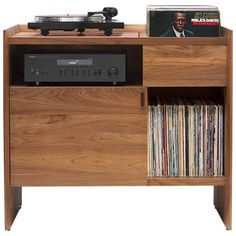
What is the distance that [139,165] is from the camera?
3779mm

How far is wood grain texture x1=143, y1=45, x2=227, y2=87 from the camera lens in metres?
3.70

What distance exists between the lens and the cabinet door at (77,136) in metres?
3.72

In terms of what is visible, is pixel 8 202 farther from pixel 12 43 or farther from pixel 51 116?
pixel 12 43

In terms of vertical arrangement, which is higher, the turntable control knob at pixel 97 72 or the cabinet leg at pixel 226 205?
the turntable control knob at pixel 97 72

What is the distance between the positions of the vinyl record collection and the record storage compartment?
42 mm

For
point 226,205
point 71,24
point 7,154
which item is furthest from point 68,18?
point 226,205

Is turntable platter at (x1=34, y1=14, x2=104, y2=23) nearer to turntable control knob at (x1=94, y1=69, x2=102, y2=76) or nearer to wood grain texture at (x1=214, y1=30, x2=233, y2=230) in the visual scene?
turntable control knob at (x1=94, y1=69, x2=102, y2=76)

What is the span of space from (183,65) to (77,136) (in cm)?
60

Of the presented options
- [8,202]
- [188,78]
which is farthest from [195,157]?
[8,202]

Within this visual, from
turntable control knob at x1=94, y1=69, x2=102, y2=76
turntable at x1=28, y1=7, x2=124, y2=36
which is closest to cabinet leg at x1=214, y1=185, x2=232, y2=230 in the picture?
turntable control knob at x1=94, y1=69, x2=102, y2=76

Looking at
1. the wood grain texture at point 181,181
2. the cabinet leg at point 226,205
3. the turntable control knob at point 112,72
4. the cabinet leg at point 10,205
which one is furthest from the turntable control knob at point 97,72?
the cabinet leg at point 226,205

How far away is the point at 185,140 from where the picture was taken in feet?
12.5

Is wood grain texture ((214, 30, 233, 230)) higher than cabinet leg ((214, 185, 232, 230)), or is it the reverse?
wood grain texture ((214, 30, 233, 230))

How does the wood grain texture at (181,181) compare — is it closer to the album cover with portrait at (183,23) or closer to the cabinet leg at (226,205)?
the cabinet leg at (226,205)
